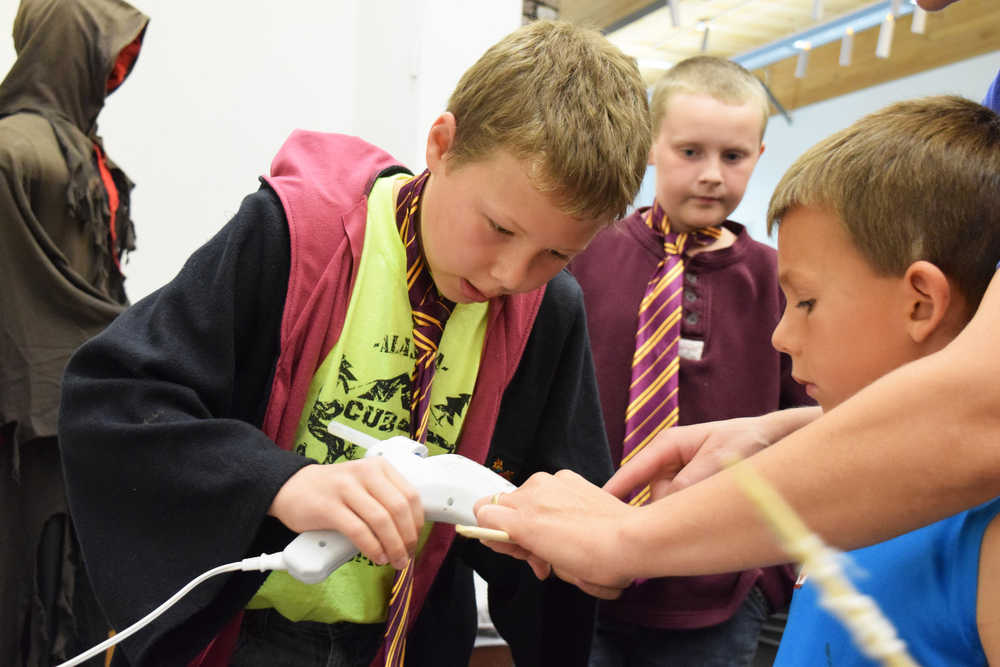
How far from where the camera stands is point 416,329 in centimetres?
101

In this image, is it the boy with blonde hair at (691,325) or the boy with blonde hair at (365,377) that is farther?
the boy with blonde hair at (691,325)

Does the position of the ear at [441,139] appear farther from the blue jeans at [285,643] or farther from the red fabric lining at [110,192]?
the red fabric lining at [110,192]

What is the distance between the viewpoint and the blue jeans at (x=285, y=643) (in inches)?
39.3

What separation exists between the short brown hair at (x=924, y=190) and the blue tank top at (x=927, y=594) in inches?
7.8

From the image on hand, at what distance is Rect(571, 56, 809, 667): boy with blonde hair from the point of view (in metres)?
1.42

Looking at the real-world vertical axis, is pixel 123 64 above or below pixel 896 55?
below

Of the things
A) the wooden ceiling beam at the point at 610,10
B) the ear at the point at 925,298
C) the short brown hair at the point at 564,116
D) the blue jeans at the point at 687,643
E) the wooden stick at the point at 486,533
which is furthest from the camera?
the wooden ceiling beam at the point at 610,10

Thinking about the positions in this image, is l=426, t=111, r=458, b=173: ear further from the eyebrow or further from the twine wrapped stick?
the twine wrapped stick

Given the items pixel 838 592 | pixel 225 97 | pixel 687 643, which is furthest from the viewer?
pixel 225 97

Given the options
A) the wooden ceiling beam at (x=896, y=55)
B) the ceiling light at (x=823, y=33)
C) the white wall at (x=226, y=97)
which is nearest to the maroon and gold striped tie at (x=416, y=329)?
the white wall at (x=226, y=97)

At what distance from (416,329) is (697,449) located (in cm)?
34

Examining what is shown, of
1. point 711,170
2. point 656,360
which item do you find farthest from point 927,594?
point 711,170

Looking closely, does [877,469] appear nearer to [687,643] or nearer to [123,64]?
[687,643]

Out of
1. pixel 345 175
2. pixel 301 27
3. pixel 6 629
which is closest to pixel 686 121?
pixel 345 175
